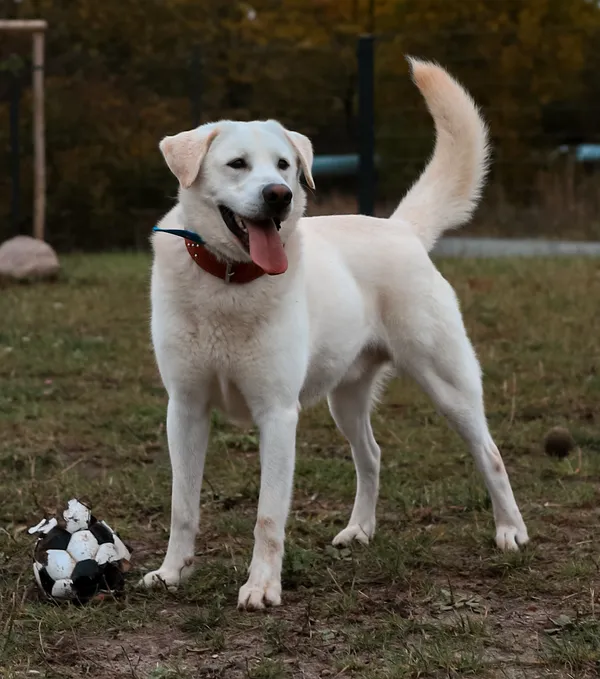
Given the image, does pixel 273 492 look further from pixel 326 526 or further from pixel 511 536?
pixel 511 536

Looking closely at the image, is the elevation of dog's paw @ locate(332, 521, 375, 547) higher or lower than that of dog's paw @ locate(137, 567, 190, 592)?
lower

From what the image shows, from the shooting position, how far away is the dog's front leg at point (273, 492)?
284 centimetres

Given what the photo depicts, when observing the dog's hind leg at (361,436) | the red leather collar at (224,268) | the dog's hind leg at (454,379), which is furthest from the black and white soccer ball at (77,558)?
the dog's hind leg at (454,379)

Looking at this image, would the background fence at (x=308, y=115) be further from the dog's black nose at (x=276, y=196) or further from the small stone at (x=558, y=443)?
the dog's black nose at (x=276, y=196)

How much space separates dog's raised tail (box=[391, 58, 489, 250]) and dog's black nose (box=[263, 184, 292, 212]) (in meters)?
0.96

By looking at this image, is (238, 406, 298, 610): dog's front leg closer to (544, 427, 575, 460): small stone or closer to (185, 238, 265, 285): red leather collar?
(185, 238, 265, 285): red leather collar

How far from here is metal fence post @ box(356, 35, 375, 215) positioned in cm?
927

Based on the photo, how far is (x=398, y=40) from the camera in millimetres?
12117

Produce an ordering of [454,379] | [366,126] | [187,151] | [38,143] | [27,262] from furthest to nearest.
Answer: [38,143]
[366,126]
[27,262]
[454,379]
[187,151]

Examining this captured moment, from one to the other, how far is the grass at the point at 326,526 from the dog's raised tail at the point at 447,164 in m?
0.92

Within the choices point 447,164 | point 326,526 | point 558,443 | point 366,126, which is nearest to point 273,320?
point 326,526

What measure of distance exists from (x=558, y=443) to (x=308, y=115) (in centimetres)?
822

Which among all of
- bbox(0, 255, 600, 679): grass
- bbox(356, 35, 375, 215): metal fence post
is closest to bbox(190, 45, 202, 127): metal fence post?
bbox(356, 35, 375, 215): metal fence post

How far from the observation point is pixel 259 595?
109 inches
